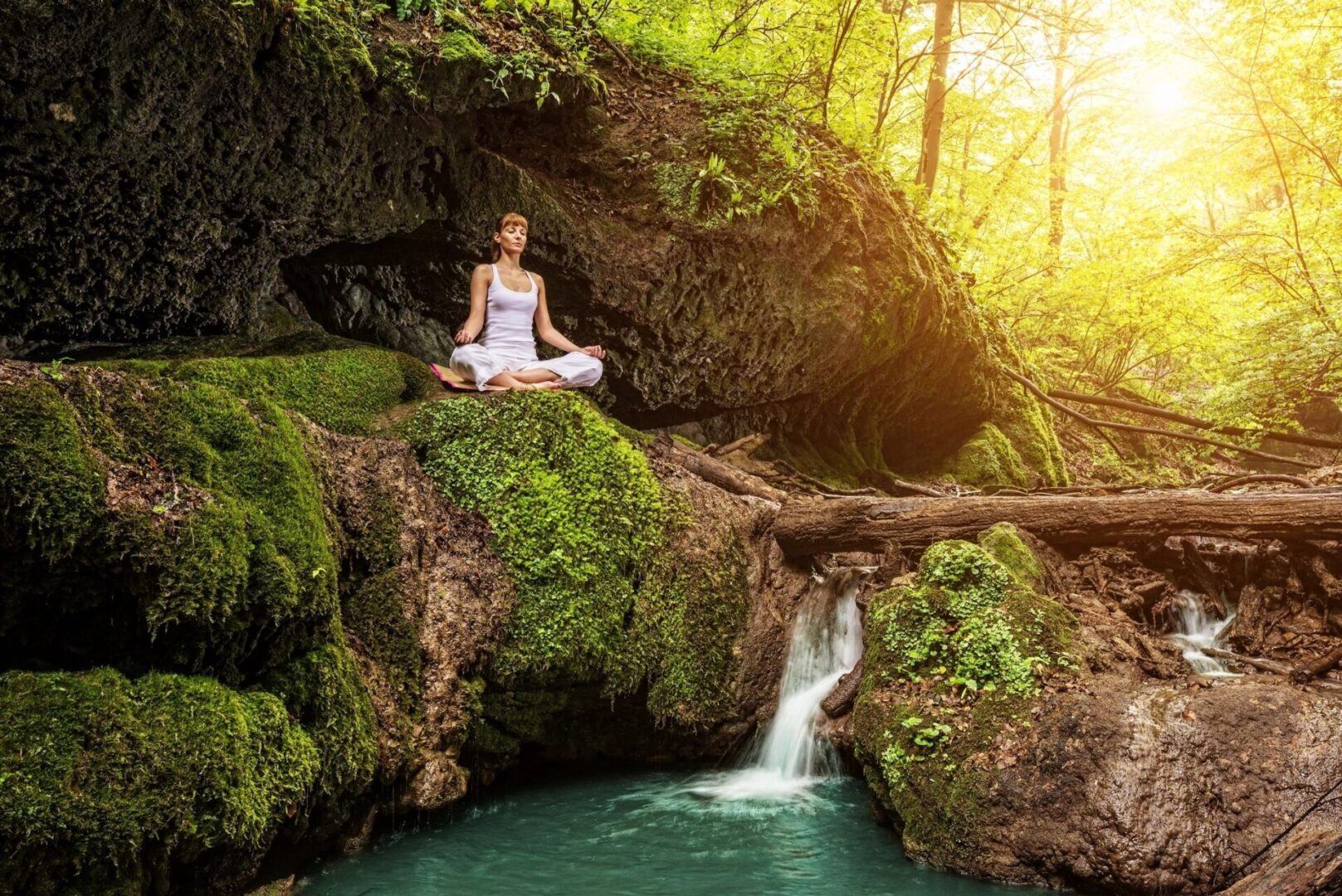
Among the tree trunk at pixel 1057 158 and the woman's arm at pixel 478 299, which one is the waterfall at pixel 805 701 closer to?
the woman's arm at pixel 478 299

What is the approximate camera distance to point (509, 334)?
7.30m

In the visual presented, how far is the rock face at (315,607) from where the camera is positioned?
343 centimetres

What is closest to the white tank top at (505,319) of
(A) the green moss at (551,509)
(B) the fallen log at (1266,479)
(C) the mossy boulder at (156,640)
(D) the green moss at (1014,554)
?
(A) the green moss at (551,509)

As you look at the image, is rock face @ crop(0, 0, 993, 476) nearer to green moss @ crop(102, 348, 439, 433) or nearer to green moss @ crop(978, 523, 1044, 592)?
green moss @ crop(102, 348, 439, 433)

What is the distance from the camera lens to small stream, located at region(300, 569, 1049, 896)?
15.4 ft

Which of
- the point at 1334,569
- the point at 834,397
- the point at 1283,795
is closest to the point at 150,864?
the point at 1283,795

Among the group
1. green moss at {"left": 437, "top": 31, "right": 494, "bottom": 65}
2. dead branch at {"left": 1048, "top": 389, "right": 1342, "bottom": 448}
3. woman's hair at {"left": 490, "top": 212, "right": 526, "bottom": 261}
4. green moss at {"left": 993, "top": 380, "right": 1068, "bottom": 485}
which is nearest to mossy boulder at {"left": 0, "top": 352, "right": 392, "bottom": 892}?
woman's hair at {"left": 490, "top": 212, "right": 526, "bottom": 261}

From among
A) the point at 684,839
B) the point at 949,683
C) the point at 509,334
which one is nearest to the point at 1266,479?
the point at 949,683

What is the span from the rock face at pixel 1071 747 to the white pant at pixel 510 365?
10.2 feet

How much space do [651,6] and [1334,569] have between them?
27.3 feet

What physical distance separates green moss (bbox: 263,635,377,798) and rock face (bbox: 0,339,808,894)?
1 centimetres

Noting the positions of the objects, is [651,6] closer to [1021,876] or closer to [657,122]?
[657,122]

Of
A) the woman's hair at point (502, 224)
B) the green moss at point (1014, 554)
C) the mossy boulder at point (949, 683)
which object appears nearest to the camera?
the mossy boulder at point (949, 683)

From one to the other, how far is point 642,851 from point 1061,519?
183 inches
